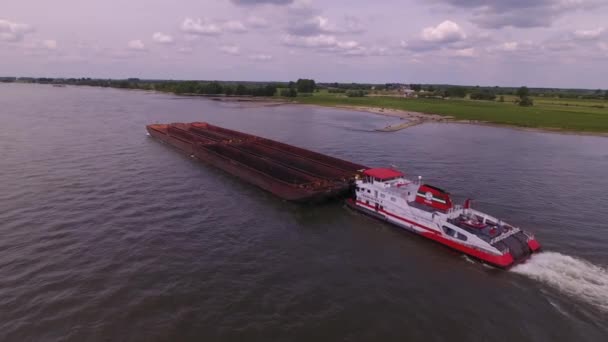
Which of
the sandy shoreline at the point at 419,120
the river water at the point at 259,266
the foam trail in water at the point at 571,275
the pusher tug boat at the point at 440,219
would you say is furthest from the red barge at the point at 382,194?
the sandy shoreline at the point at 419,120

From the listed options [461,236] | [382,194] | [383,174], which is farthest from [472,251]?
[383,174]

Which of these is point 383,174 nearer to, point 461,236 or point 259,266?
point 461,236

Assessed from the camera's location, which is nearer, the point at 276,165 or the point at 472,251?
the point at 472,251

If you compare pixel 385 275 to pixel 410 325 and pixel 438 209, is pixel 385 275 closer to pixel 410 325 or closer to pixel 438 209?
pixel 410 325

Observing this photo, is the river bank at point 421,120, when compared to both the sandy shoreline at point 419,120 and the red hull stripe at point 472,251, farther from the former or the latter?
the red hull stripe at point 472,251

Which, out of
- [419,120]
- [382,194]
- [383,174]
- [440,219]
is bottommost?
[440,219]

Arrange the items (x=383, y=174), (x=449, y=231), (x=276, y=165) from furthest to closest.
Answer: (x=276, y=165) → (x=383, y=174) → (x=449, y=231)

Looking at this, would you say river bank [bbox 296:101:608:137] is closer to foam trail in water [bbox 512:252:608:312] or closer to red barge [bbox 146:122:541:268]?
red barge [bbox 146:122:541:268]
